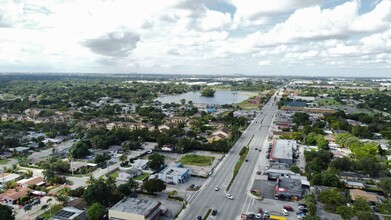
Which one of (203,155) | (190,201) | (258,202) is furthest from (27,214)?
(203,155)

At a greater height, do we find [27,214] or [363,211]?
[363,211]

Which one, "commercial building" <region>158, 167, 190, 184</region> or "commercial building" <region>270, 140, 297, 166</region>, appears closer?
"commercial building" <region>158, 167, 190, 184</region>

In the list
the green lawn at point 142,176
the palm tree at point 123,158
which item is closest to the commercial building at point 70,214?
the green lawn at point 142,176

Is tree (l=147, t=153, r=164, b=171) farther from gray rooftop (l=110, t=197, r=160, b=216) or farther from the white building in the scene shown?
gray rooftop (l=110, t=197, r=160, b=216)

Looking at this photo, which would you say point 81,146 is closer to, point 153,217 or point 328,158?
point 153,217

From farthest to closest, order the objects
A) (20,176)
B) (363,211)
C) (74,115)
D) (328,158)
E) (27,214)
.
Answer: (74,115), (328,158), (20,176), (27,214), (363,211)

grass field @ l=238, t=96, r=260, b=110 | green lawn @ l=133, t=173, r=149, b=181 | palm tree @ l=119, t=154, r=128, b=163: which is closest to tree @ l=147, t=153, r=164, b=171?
green lawn @ l=133, t=173, r=149, b=181

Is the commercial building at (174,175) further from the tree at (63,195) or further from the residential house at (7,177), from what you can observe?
the residential house at (7,177)
